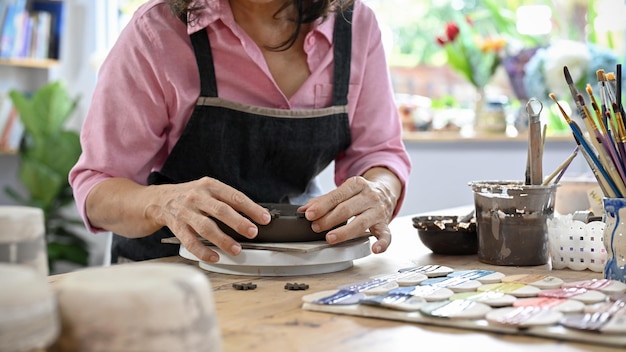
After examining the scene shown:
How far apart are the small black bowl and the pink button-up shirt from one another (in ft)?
0.92

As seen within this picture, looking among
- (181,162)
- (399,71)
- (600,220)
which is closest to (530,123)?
(600,220)

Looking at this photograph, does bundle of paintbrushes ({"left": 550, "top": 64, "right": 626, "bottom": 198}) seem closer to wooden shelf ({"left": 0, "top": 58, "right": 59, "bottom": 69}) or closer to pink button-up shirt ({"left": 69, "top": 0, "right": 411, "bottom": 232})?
pink button-up shirt ({"left": 69, "top": 0, "right": 411, "bottom": 232})

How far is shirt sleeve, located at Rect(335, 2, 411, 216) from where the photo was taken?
66.8 inches

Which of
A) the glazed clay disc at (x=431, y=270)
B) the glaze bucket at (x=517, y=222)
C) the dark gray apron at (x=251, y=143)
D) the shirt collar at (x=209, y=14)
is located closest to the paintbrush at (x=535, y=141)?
the glaze bucket at (x=517, y=222)

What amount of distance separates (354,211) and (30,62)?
321 cm

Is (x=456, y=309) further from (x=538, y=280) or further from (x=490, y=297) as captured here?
(x=538, y=280)

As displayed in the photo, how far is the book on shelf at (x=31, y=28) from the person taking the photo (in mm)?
3939

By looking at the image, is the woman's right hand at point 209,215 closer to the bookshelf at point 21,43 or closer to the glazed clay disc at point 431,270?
the glazed clay disc at point 431,270

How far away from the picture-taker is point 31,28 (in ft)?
13.3

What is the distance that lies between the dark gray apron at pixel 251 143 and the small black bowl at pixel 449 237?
0.35m

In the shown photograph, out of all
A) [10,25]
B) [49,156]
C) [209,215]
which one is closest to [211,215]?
[209,215]

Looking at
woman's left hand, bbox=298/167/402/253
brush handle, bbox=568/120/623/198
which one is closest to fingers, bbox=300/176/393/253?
woman's left hand, bbox=298/167/402/253

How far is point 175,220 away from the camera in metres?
1.24

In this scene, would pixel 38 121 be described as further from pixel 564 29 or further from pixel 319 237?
pixel 319 237
